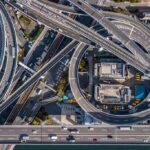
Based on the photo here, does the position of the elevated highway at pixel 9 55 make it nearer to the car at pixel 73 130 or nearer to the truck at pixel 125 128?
the car at pixel 73 130

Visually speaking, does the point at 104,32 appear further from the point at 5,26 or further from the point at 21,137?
the point at 21,137

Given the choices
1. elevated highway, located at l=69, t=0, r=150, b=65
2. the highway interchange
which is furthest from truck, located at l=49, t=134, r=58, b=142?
elevated highway, located at l=69, t=0, r=150, b=65

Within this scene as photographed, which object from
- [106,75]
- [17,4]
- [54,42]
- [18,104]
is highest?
[17,4]

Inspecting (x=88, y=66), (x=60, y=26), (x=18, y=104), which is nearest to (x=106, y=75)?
(x=88, y=66)
